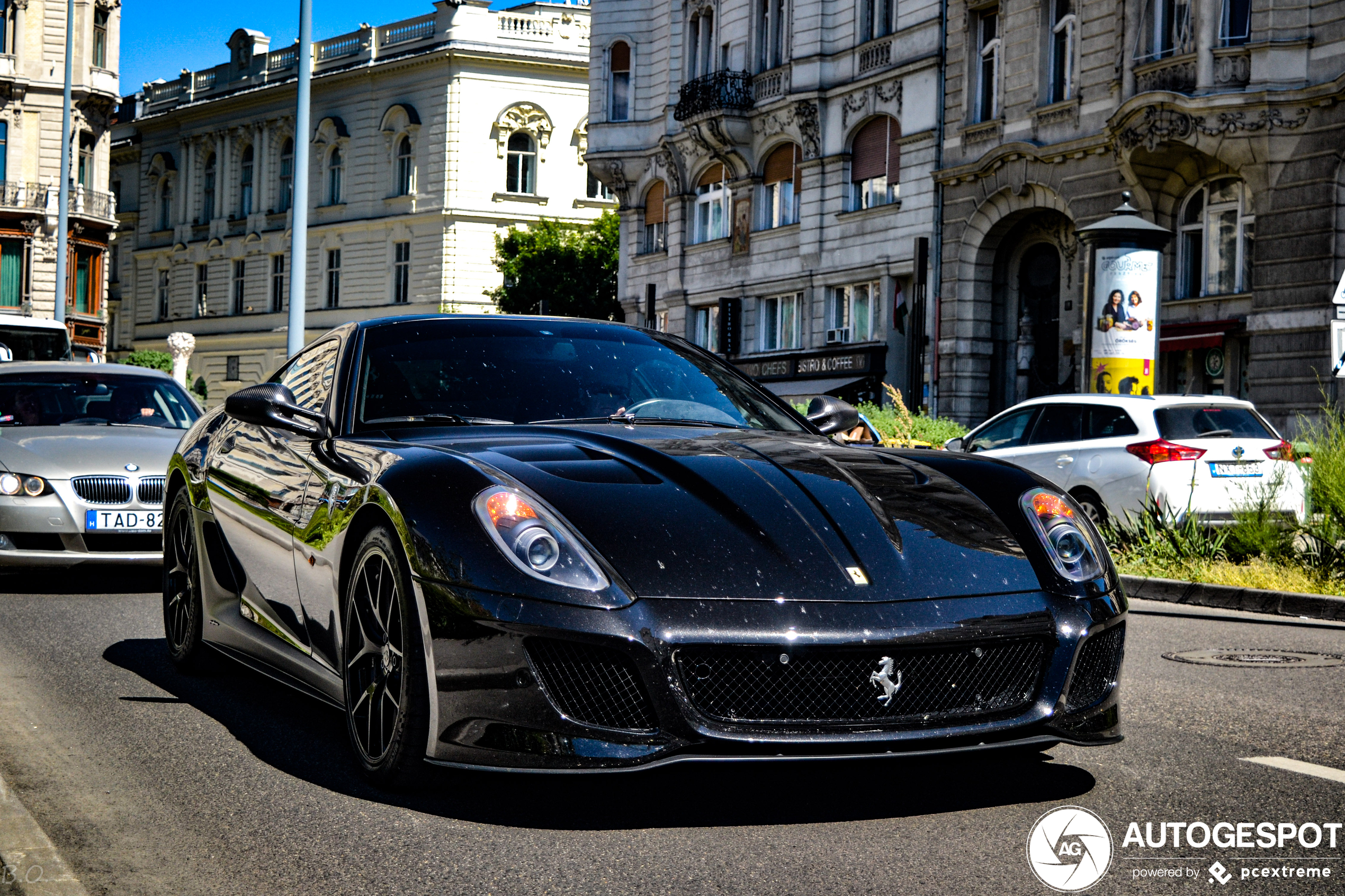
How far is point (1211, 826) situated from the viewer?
4.15m

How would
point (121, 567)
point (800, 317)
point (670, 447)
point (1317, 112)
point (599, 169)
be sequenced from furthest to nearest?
point (599, 169) < point (800, 317) < point (1317, 112) < point (121, 567) < point (670, 447)

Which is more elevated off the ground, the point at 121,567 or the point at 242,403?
the point at 242,403

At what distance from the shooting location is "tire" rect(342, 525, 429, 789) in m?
4.13

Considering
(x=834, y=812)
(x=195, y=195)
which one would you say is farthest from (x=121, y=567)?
(x=195, y=195)

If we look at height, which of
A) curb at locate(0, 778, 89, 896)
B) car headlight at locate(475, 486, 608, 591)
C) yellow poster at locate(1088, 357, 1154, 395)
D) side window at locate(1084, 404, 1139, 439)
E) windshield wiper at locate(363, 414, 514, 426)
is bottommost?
curb at locate(0, 778, 89, 896)

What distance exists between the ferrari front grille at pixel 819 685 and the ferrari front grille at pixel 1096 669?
397mm

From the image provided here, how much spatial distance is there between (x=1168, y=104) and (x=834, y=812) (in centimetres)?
2234

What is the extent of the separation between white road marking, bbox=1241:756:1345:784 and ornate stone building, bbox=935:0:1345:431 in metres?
13.5

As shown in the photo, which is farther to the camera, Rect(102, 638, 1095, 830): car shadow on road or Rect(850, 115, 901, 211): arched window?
Rect(850, 115, 901, 211): arched window

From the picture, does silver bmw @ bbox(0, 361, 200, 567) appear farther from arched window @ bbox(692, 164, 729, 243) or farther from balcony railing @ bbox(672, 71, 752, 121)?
arched window @ bbox(692, 164, 729, 243)

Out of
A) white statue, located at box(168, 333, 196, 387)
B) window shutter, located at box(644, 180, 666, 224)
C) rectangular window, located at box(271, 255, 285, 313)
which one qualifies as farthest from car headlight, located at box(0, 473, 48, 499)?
rectangular window, located at box(271, 255, 285, 313)

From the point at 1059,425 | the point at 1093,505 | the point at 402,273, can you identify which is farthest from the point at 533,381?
the point at 402,273

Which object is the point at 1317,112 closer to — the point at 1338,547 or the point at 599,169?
the point at 1338,547

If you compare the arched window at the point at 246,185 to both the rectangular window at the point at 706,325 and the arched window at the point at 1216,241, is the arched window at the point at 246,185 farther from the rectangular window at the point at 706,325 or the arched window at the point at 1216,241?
the arched window at the point at 1216,241
